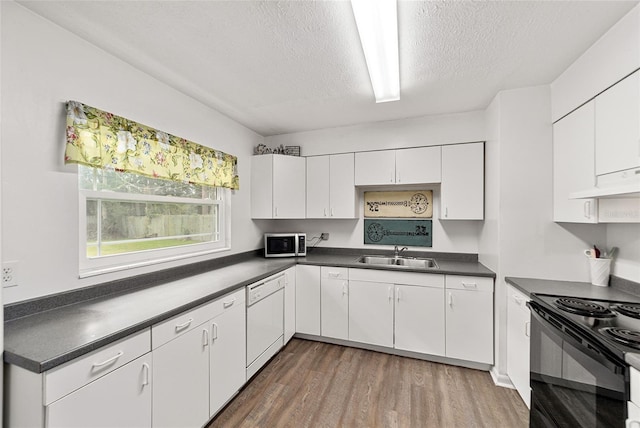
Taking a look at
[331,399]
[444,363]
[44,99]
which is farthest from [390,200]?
[44,99]

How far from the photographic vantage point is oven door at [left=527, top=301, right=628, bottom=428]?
3.37 ft

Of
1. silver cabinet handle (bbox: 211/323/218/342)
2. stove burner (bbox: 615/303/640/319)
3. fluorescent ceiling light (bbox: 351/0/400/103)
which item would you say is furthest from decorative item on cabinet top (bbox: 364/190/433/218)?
silver cabinet handle (bbox: 211/323/218/342)

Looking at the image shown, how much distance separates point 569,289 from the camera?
6.00 ft

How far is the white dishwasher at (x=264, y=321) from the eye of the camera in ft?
7.11

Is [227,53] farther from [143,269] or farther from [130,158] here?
[143,269]

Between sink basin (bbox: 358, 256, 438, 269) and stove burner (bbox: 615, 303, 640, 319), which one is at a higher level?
stove burner (bbox: 615, 303, 640, 319)

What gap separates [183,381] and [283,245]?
184cm

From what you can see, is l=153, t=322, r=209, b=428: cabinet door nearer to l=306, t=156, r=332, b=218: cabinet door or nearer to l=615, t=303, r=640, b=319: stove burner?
l=306, t=156, r=332, b=218: cabinet door

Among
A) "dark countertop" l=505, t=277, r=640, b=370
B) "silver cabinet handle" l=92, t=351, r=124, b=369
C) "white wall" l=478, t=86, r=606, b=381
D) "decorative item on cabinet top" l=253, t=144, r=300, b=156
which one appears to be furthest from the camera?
"decorative item on cabinet top" l=253, t=144, r=300, b=156

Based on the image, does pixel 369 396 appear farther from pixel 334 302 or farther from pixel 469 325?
pixel 469 325

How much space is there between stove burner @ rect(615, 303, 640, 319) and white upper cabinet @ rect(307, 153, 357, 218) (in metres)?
2.13

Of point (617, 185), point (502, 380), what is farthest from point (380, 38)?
point (502, 380)

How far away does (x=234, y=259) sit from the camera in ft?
9.55

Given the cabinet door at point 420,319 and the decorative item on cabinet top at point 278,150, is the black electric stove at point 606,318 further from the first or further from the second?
the decorative item on cabinet top at point 278,150
